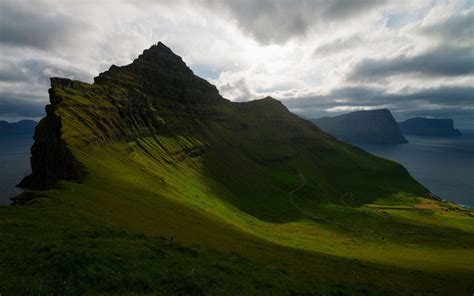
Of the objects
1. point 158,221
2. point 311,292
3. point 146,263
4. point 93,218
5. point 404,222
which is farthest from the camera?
point 404,222

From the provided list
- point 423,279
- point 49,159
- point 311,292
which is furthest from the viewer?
point 49,159

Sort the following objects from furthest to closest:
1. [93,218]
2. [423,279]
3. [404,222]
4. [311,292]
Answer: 1. [404,222]
2. [423,279]
3. [93,218]
4. [311,292]

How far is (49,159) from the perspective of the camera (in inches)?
4469

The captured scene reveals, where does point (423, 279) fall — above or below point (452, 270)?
above

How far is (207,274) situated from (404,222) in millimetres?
175054

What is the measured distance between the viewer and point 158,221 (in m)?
53.1

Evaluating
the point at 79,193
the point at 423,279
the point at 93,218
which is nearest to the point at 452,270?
the point at 423,279

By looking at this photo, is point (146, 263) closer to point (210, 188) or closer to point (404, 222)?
point (210, 188)

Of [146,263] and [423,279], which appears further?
[423,279]

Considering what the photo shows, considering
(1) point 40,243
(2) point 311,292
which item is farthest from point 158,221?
(2) point 311,292

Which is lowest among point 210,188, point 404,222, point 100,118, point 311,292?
point 404,222

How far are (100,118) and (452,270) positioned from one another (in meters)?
161

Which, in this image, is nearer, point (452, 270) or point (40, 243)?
point (40, 243)

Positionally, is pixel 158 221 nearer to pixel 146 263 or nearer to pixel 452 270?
pixel 146 263
